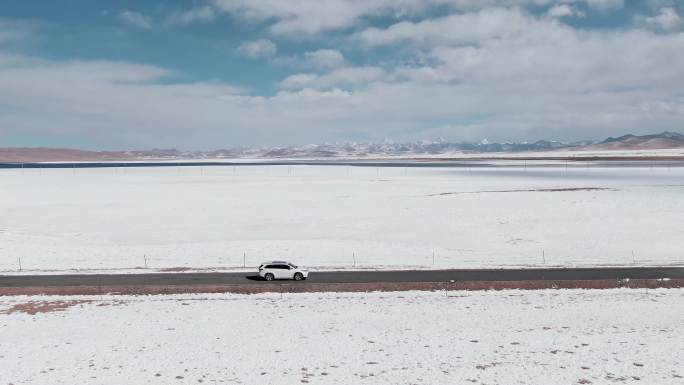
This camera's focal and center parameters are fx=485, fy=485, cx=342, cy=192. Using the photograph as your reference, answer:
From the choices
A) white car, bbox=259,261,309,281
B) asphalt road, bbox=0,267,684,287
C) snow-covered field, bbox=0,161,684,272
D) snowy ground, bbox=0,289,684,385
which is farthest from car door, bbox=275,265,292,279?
snow-covered field, bbox=0,161,684,272

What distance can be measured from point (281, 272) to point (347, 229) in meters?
21.2

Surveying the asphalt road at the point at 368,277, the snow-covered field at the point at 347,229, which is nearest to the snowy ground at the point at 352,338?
the asphalt road at the point at 368,277

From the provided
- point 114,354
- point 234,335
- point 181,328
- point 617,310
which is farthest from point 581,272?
point 114,354

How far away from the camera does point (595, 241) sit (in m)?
44.8

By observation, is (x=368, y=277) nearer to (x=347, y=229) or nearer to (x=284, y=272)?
(x=284, y=272)

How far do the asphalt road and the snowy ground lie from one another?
7.92ft

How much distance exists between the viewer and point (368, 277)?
32.8m

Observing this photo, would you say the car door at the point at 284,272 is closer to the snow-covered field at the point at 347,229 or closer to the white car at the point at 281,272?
Result: the white car at the point at 281,272

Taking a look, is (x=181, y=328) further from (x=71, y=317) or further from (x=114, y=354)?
(x=71, y=317)

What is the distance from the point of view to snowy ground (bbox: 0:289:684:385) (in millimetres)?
19703

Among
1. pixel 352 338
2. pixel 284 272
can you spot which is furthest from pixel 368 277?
pixel 352 338

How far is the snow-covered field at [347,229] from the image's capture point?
128 ft

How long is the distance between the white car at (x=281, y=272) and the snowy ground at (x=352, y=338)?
2.47 m

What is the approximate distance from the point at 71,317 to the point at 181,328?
6.51 metres
